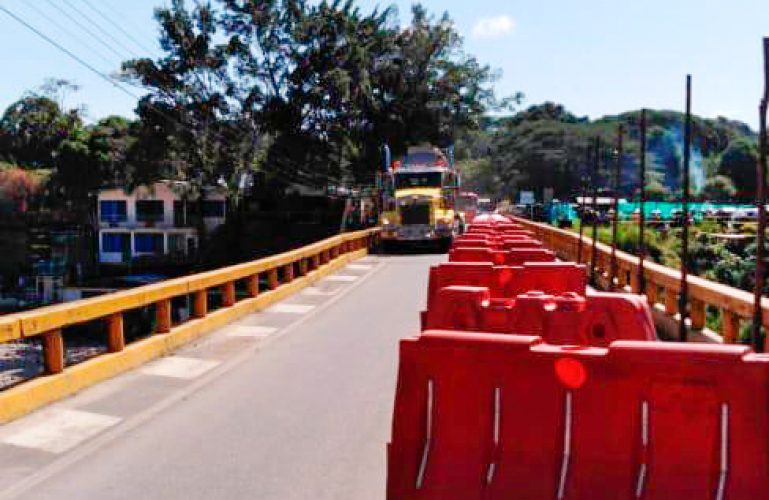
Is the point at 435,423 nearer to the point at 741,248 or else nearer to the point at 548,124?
the point at 741,248

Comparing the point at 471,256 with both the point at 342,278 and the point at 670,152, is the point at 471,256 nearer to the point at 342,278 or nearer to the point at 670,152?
the point at 342,278

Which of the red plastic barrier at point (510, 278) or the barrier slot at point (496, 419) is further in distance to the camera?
the red plastic barrier at point (510, 278)

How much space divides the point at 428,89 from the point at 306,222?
12344 mm

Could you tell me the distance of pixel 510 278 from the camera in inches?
402

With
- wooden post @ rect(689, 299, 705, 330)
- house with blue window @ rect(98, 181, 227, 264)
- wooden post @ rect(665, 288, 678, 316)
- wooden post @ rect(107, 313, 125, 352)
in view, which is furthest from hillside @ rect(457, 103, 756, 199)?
wooden post @ rect(107, 313, 125, 352)

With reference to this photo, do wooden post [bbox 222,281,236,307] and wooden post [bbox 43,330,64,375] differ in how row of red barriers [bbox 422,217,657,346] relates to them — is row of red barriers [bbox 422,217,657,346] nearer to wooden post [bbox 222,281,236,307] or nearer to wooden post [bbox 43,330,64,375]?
wooden post [bbox 43,330,64,375]

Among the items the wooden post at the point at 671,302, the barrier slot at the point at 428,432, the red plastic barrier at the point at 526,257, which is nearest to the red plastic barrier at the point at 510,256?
the red plastic barrier at the point at 526,257

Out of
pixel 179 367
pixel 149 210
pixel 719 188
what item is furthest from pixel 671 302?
pixel 719 188

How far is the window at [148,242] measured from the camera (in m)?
69.6

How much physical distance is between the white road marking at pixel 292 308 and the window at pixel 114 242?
5696 centimetres

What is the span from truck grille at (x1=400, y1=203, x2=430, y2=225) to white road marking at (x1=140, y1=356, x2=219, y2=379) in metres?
22.3

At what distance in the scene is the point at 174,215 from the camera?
68688mm

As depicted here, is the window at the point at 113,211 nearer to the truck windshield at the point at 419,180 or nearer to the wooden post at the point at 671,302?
the truck windshield at the point at 419,180

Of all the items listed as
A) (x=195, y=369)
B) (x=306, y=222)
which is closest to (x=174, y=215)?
(x=306, y=222)
